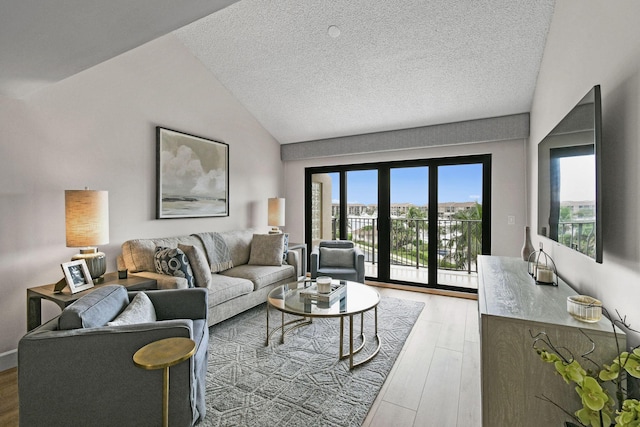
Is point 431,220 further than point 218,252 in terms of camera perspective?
Yes

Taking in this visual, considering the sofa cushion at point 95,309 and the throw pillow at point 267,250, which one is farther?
the throw pillow at point 267,250

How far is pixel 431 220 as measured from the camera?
4352mm

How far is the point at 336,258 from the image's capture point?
413cm

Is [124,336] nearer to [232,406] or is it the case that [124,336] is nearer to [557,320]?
[232,406]

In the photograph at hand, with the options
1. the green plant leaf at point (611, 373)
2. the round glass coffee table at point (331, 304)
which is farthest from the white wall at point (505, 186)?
the green plant leaf at point (611, 373)

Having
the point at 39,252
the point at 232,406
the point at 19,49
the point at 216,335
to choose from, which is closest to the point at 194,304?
the point at 232,406

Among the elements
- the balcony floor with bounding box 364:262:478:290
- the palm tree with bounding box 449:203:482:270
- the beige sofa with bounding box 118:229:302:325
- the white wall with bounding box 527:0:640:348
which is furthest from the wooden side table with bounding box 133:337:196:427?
the palm tree with bounding box 449:203:482:270

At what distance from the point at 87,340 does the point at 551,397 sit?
2086mm

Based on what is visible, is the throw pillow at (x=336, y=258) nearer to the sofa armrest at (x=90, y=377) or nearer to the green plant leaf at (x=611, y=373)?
the sofa armrest at (x=90, y=377)

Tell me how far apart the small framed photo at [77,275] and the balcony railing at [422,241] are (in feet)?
11.9

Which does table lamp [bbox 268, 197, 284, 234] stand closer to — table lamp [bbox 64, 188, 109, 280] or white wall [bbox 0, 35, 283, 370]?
white wall [bbox 0, 35, 283, 370]

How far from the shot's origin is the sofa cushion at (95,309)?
1423mm

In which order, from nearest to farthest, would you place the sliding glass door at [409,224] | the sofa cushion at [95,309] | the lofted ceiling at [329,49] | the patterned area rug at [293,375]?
the sofa cushion at [95,309]
the lofted ceiling at [329,49]
the patterned area rug at [293,375]
the sliding glass door at [409,224]

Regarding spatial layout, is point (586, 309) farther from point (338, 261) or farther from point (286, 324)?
point (338, 261)
